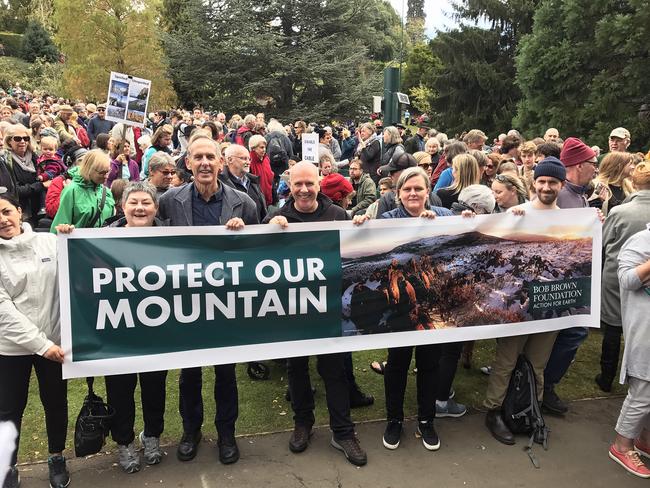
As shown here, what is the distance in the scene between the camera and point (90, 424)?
3369 millimetres

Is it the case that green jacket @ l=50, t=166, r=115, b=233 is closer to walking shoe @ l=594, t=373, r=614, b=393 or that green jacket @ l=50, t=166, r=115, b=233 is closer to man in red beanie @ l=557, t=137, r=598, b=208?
man in red beanie @ l=557, t=137, r=598, b=208

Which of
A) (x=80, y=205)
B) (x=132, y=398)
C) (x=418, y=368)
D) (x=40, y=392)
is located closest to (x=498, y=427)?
(x=418, y=368)

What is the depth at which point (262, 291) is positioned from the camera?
3609 millimetres

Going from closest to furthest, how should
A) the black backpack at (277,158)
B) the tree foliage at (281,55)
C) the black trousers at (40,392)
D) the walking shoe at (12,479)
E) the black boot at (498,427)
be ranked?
the black trousers at (40,392), the walking shoe at (12,479), the black boot at (498,427), the black backpack at (277,158), the tree foliage at (281,55)

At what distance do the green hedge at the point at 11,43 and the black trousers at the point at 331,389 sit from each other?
195 feet

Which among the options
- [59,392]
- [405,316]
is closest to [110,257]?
[59,392]

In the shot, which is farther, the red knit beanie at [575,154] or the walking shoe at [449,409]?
the red knit beanie at [575,154]

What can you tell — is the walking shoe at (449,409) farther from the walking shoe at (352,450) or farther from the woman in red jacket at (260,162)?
the woman in red jacket at (260,162)

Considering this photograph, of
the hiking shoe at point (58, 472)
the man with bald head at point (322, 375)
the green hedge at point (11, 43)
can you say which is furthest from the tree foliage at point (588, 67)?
the green hedge at point (11, 43)

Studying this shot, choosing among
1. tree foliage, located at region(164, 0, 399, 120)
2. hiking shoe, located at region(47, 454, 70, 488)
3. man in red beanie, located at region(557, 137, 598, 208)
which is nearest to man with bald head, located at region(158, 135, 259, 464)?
hiking shoe, located at region(47, 454, 70, 488)

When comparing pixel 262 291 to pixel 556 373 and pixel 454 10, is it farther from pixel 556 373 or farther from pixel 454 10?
pixel 454 10

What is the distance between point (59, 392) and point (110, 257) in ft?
2.98

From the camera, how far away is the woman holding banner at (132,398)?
346 cm

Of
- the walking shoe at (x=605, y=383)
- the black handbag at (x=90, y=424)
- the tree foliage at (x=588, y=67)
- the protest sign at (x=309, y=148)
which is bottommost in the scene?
the walking shoe at (x=605, y=383)
